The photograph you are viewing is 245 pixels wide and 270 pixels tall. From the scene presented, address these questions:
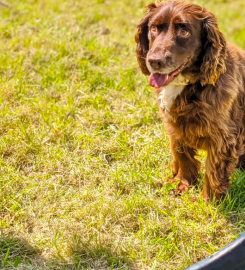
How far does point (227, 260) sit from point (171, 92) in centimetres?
135

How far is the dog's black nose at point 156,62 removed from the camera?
9.83 feet

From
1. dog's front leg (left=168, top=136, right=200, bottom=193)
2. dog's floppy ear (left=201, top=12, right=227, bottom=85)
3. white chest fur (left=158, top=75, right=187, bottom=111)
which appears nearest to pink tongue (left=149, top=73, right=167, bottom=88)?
white chest fur (left=158, top=75, right=187, bottom=111)

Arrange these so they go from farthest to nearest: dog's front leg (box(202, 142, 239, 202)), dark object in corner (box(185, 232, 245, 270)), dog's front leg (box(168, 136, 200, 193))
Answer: dog's front leg (box(168, 136, 200, 193)), dog's front leg (box(202, 142, 239, 202)), dark object in corner (box(185, 232, 245, 270))

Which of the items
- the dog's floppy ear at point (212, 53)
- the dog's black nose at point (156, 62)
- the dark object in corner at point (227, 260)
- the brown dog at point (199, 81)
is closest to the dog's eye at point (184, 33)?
the brown dog at point (199, 81)

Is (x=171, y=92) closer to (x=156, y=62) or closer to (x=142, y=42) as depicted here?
Answer: (x=156, y=62)

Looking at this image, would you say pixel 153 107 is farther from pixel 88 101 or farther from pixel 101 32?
pixel 101 32

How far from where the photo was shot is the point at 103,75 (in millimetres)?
4984

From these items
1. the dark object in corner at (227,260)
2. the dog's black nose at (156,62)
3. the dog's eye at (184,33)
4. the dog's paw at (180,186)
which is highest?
the dog's eye at (184,33)

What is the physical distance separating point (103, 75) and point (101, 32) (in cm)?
120

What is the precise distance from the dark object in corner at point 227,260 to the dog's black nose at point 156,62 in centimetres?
133

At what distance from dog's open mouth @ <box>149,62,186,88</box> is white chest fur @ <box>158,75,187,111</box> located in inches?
4.1

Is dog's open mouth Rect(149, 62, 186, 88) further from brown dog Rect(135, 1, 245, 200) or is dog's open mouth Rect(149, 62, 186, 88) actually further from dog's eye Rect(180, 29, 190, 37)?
dog's eye Rect(180, 29, 190, 37)

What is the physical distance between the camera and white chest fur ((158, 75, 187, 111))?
3.22m

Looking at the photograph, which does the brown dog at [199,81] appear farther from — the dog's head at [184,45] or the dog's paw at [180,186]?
the dog's paw at [180,186]
